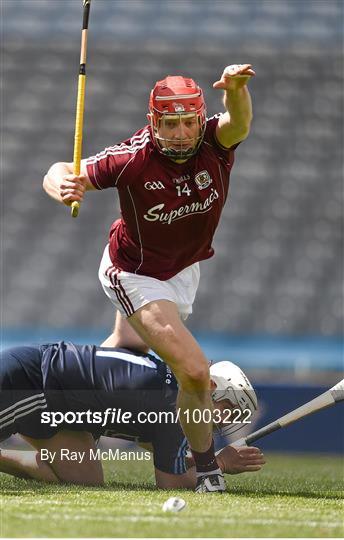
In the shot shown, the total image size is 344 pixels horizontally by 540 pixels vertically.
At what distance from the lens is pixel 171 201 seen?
4598mm

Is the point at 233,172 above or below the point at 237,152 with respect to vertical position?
below

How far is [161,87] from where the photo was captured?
457cm

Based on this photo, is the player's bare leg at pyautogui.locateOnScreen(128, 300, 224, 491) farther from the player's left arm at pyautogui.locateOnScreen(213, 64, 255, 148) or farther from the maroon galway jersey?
the player's left arm at pyautogui.locateOnScreen(213, 64, 255, 148)

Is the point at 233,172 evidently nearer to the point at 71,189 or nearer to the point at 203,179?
the point at 203,179

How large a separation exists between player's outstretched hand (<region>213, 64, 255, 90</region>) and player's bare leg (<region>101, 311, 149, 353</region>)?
1.24m

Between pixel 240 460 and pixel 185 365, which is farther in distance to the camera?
pixel 240 460

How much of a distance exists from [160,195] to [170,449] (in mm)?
1004

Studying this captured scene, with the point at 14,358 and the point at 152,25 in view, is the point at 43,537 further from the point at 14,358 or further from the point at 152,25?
the point at 152,25

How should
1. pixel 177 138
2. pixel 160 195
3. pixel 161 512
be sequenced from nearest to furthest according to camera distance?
pixel 161 512 < pixel 177 138 < pixel 160 195

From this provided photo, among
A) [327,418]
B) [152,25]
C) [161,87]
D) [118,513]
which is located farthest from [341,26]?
[118,513]

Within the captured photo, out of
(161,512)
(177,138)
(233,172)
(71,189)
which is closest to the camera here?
(161,512)

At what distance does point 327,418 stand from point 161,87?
3787 mm

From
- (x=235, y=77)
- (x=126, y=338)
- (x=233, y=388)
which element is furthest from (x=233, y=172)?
(x=235, y=77)

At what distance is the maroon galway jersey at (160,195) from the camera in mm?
4551
